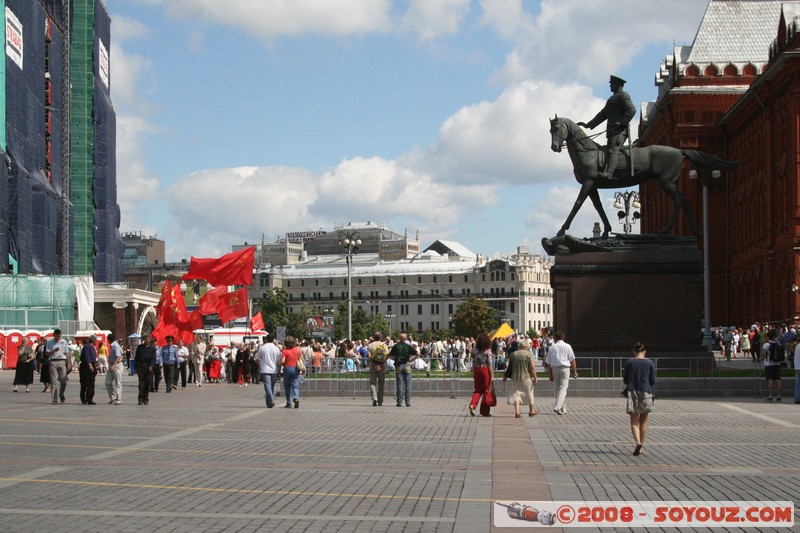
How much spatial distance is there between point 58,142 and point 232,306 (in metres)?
44.3

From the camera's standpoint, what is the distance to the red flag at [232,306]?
47969mm

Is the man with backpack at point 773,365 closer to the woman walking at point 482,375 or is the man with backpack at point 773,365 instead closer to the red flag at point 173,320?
the woman walking at point 482,375

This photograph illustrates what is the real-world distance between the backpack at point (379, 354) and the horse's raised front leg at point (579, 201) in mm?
6726

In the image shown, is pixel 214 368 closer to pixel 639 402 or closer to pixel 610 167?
pixel 610 167

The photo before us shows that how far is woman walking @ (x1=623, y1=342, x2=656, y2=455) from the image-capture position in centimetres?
1784

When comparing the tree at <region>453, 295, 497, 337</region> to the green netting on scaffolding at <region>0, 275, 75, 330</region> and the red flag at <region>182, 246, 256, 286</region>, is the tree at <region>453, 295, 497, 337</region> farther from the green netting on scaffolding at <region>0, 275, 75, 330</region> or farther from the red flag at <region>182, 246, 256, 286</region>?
the red flag at <region>182, 246, 256, 286</region>

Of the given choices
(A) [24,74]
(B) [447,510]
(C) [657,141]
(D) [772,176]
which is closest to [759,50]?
(C) [657,141]

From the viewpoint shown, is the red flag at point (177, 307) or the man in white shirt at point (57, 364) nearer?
the man in white shirt at point (57, 364)

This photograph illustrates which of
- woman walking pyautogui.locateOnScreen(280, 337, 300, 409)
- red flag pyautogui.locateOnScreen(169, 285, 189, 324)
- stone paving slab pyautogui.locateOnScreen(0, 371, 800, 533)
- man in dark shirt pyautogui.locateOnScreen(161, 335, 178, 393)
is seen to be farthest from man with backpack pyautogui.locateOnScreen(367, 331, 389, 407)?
red flag pyautogui.locateOnScreen(169, 285, 189, 324)

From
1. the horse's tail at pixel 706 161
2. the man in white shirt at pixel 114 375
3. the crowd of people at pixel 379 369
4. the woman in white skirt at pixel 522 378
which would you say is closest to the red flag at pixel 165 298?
the crowd of people at pixel 379 369

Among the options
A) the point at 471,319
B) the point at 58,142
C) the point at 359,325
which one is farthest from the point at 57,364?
the point at 359,325

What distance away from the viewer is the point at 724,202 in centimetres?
8862

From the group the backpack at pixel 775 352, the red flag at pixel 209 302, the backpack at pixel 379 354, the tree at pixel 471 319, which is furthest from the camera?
the tree at pixel 471 319

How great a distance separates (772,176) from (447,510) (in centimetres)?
6384
